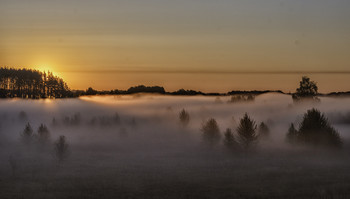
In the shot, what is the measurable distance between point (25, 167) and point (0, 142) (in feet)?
167

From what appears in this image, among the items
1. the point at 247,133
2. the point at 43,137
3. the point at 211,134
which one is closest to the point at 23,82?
the point at 43,137

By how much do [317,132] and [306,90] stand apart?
8697 cm

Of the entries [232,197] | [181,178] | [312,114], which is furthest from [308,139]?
[232,197]

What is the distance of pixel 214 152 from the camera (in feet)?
293

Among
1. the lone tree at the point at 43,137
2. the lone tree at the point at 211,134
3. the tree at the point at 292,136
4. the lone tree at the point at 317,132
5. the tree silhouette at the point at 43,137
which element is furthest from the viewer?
the lone tree at the point at 43,137

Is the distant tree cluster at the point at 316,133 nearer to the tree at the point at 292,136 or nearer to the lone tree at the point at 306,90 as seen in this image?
the tree at the point at 292,136

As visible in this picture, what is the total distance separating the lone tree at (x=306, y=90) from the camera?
532 ft

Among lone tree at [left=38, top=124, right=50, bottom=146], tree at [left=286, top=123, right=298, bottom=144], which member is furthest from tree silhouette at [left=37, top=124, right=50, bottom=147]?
tree at [left=286, top=123, right=298, bottom=144]

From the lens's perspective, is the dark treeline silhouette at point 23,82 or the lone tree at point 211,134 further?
the dark treeline silhouette at point 23,82

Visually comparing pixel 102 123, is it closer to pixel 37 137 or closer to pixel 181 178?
pixel 37 137

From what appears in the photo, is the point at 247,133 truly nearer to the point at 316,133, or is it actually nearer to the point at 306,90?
the point at 316,133

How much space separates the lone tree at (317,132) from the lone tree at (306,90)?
8026 centimetres

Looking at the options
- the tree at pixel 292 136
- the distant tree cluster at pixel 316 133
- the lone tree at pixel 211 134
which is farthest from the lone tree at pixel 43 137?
the distant tree cluster at pixel 316 133

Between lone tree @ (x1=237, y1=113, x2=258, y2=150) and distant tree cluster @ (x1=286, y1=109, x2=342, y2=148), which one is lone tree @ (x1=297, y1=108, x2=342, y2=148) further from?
lone tree @ (x1=237, y1=113, x2=258, y2=150)
